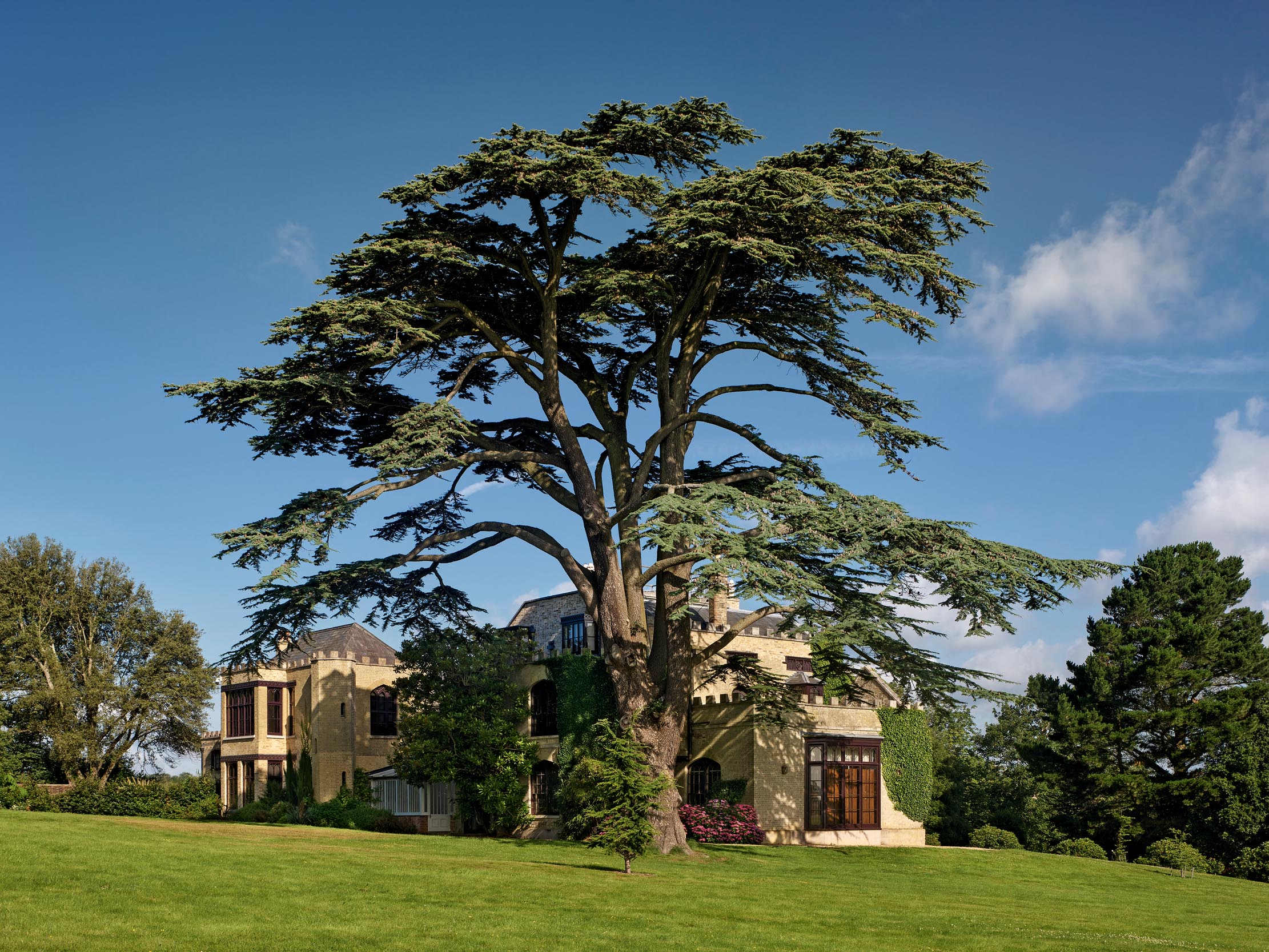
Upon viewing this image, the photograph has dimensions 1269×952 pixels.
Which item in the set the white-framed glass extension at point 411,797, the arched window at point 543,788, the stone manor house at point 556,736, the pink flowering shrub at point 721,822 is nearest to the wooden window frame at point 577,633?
the stone manor house at point 556,736

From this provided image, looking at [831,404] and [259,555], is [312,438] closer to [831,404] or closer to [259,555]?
[259,555]

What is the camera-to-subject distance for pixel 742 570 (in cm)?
2267

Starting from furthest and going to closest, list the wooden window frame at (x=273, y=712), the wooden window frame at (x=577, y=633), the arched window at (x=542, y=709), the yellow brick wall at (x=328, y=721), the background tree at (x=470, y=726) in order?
the wooden window frame at (x=273, y=712)
the yellow brick wall at (x=328, y=721)
the wooden window frame at (x=577, y=633)
the arched window at (x=542, y=709)
the background tree at (x=470, y=726)

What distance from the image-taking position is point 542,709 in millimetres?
37750

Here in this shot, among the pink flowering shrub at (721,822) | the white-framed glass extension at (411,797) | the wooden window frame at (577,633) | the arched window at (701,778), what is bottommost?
the white-framed glass extension at (411,797)

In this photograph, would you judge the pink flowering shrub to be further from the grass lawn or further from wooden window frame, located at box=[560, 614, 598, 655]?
wooden window frame, located at box=[560, 614, 598, 655]

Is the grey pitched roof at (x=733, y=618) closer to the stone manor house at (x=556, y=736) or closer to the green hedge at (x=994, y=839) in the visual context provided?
the stone manor house at (x=556, y=736)

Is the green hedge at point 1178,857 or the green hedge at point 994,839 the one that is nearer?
the green hedge at point 1178,857

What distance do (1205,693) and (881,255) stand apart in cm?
2901

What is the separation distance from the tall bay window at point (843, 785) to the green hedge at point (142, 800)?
2414cm

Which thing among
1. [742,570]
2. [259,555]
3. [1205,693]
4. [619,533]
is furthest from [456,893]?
[1205,693]

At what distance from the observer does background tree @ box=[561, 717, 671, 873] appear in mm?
22156

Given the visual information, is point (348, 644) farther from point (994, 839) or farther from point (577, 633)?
point (994, 839)

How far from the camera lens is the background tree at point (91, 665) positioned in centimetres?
4894
